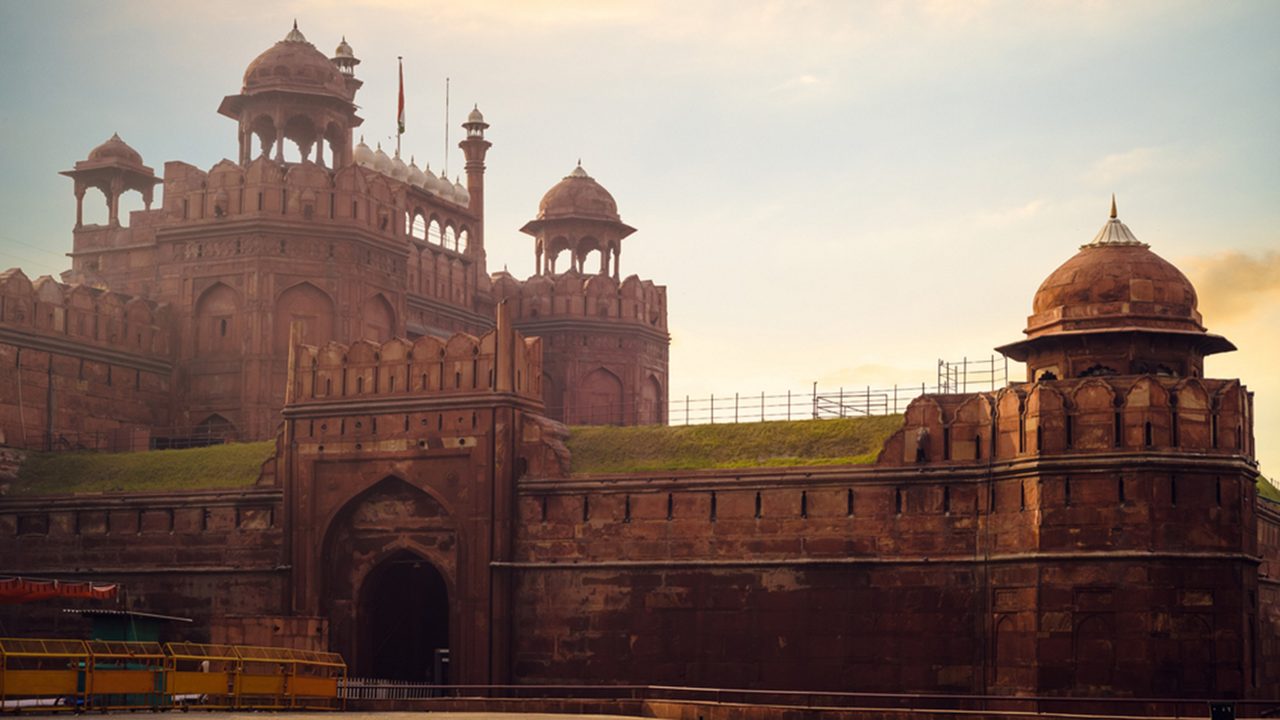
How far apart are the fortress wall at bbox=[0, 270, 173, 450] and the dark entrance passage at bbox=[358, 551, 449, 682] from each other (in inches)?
403

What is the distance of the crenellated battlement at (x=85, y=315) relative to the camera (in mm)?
47562

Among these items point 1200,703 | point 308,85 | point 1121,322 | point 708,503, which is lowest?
point 1200,703

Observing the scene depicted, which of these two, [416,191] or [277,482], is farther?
[416,191]

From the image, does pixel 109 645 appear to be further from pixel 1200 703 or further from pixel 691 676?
pixel 1200 703

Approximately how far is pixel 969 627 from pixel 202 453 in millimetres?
20499

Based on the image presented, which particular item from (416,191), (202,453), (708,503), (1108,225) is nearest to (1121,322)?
(1108,225)

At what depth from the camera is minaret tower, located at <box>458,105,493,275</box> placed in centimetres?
6038

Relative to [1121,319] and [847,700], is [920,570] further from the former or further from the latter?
[1121,319]

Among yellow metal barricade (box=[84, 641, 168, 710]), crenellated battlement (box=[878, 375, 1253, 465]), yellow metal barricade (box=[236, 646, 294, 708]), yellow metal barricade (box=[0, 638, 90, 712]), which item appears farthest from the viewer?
crenellated battlement (box=[878, 375, 1253, 465])

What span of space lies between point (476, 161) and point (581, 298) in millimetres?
7794

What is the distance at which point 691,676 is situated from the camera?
126 feet

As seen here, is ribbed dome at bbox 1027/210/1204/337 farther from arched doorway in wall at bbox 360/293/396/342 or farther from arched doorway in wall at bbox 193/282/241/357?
arched doorway in wall at bbox 193/282/241/357

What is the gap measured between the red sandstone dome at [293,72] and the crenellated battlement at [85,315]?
6768mm

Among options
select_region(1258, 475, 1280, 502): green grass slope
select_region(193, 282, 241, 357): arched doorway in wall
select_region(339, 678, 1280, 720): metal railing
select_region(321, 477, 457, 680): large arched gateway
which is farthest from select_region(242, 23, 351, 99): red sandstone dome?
select_region(1258, 475, 1280, 502): green grass slope
